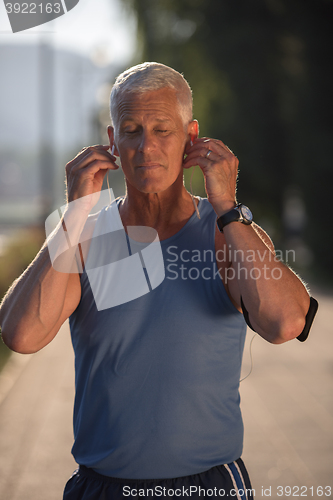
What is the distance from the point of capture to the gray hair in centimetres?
206

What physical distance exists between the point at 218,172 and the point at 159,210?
329mm

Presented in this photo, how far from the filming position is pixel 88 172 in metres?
2.03

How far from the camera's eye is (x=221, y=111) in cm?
1591

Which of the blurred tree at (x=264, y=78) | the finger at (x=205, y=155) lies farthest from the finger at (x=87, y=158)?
the blurred tree at (x=264, y=78)

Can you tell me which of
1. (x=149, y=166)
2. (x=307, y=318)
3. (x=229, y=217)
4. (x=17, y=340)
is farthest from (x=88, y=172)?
(x=307, y=318)

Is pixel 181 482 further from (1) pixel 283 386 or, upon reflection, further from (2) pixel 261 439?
(1) pixel 283 386

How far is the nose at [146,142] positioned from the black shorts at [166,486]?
1.22 metres

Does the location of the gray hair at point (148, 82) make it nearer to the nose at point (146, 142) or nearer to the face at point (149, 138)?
the face at point (149, 138)

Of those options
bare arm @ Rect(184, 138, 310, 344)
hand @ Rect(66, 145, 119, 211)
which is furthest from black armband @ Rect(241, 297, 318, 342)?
hand @ Rect(66, 145, 119, 211)

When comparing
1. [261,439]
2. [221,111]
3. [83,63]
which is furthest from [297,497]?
[83,63]

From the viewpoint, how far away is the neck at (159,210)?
7.17 feet

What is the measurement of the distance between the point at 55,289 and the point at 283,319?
0.82 metres

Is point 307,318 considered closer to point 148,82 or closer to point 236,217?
point 236,217

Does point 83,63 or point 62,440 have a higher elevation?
point 62,440
